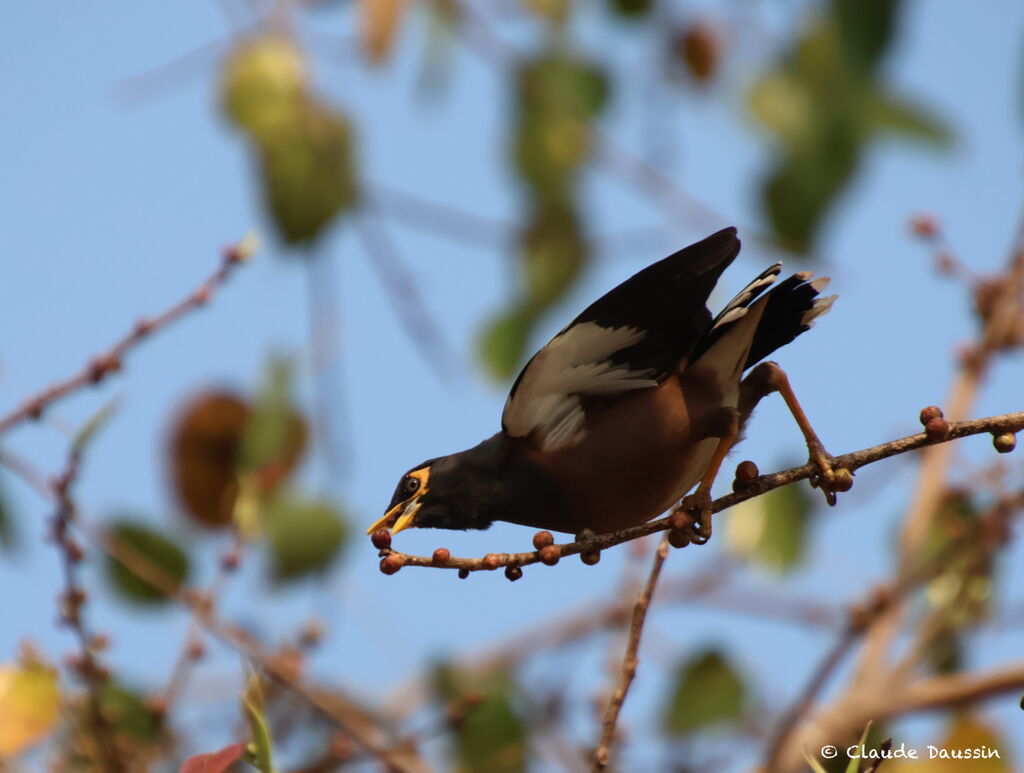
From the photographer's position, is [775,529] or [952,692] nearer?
[952,692]

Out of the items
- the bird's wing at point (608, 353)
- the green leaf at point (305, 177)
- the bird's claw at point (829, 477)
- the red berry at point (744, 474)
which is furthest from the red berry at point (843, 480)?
the green leaf at point (305, 177)

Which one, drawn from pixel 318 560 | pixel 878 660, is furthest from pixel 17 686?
pixel 878 660

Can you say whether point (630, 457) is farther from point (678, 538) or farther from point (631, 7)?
point (631, 7)

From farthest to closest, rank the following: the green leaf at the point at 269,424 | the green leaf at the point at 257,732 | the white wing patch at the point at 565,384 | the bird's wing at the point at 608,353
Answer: the green leaf at the point at 269,424, the white wing patch at the point at 565,384, the bird's wing at the point at 608,353, the green leaf at the point at 257,732

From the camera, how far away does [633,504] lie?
10.5ft

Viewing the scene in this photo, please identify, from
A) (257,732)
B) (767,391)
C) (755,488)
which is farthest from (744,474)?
(257,732)

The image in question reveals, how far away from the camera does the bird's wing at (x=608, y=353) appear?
3.06 meters

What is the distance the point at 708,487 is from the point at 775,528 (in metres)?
1.68

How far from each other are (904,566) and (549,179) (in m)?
1.86

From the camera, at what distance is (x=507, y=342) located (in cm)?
475

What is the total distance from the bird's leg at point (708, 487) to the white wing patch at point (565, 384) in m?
0.22

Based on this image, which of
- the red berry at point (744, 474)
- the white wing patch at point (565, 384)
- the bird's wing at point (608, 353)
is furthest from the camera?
the white wing patch at point (565, 384)

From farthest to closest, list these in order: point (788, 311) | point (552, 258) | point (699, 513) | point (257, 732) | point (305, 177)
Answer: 1. point (552, 258)
2. point (305, 177)
3. point (788, 311)
4. point (699, 513)
5. point (257, 732)

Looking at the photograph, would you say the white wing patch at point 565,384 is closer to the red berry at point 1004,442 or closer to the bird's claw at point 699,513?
the bird's claw at point 699,513
